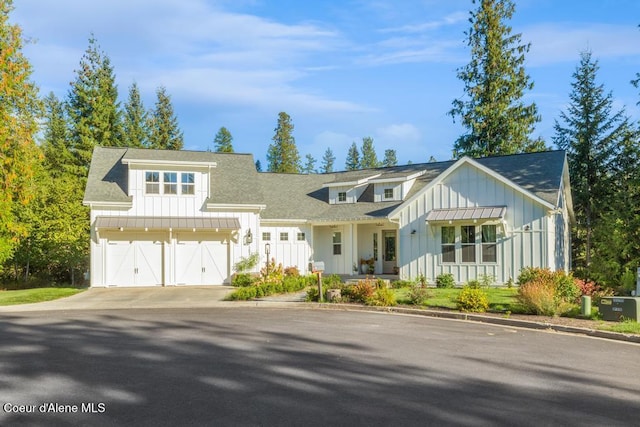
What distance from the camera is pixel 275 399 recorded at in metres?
6.73

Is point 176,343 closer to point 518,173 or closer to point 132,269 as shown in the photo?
point 132,269

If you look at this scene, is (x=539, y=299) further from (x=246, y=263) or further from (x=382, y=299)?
(x=246, y=263)

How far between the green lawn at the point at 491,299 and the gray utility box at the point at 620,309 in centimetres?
227

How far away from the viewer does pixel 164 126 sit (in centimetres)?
5575

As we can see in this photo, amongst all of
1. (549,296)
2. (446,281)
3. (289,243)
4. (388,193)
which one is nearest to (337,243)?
(289,243)

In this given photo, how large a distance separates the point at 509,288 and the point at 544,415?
16447mm

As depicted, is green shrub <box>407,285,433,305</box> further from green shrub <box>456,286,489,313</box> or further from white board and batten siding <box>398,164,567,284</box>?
white board and batten siding <box>398,164,567,284</box>

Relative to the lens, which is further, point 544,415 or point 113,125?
point 113,125

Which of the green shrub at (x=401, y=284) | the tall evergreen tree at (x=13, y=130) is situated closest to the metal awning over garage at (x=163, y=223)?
Result: the tall evergreen tree at (x=13, y=130)

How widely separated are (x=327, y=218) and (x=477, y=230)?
8.80m

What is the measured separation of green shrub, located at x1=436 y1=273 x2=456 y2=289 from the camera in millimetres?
23367

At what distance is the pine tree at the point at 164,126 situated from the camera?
55219mm

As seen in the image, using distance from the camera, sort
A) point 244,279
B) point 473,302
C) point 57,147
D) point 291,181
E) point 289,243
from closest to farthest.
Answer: point 473,302 → point 244,279 → point 289,243 → point 291,181 → point 57,147

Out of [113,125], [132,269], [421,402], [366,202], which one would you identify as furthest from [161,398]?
[113,125]
